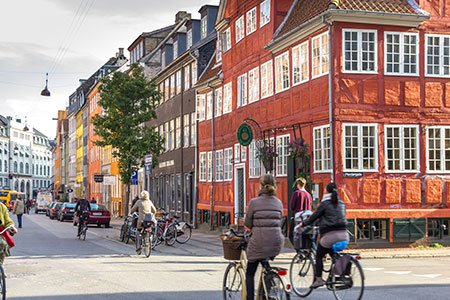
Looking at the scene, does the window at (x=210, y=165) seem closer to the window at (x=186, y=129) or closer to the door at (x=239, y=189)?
the door at (x=239, y=189)

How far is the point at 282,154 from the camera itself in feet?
91.5

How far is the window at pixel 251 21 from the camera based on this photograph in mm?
31578

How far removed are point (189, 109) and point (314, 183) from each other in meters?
19.7

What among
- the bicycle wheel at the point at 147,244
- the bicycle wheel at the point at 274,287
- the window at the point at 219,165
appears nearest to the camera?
the bicycle wheel at the point at 274,287

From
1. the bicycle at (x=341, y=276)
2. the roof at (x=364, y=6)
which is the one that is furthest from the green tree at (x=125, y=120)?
the bicycle at (x=341, y=276)

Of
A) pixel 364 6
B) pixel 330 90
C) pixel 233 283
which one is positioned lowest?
pixel 233 283

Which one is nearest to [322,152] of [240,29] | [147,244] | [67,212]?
[147,244]

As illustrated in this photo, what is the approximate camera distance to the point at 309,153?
25.0m

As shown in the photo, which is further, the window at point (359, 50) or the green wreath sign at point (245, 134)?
the green wreath sign at point (245, 134)

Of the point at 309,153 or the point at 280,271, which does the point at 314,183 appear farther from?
the point at 280,271

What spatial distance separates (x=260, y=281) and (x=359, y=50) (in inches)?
605

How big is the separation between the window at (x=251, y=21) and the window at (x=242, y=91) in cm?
198

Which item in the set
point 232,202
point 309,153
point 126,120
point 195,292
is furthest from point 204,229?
point 195,292

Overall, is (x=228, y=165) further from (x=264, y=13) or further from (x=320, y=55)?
(x=320, y=55)
